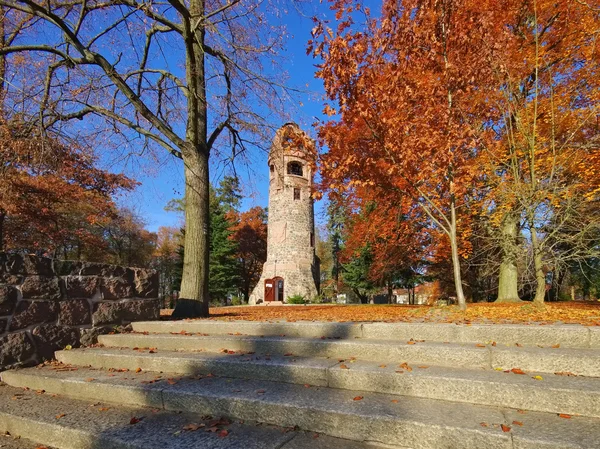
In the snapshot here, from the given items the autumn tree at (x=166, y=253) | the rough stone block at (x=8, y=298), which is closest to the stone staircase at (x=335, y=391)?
the rough stone block at (x=8, y=298)

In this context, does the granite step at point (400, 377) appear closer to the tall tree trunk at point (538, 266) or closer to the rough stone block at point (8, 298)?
the rough stone block at point (8, 298)

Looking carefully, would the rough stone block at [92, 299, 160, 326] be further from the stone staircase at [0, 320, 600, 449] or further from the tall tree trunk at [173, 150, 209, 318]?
the tall tree trunk at [173, 150, 209, 318]

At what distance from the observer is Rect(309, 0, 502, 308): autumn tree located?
6.09m

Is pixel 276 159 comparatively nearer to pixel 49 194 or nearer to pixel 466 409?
pixel 466 409

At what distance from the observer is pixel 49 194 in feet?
34.9

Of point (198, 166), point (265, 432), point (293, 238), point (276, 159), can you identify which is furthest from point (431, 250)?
point (265, 432)

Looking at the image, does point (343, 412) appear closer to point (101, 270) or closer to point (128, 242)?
point (101, 270)

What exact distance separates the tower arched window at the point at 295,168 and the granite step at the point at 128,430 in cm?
2151

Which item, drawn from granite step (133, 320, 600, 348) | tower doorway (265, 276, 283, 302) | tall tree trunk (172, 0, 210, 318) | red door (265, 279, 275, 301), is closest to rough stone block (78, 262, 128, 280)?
granite step (133, 320, 600, 348)

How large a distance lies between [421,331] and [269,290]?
811 inches

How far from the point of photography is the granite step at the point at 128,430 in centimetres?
212

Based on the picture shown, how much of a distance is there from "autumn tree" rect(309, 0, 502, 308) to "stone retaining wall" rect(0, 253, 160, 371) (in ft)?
13.5

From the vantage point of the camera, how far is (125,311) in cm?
477

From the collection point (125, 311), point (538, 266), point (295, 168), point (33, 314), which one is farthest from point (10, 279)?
point (295, 168)
